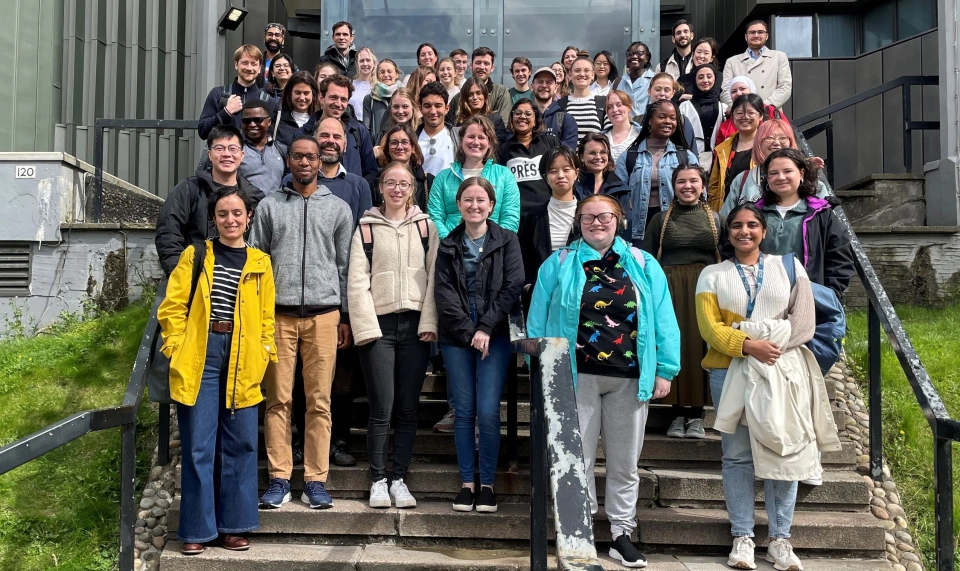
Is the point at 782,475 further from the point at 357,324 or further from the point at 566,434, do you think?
the point at 357,324

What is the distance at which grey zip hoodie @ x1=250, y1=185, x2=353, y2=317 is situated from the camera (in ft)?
15.9

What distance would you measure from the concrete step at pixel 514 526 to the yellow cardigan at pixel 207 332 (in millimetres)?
712

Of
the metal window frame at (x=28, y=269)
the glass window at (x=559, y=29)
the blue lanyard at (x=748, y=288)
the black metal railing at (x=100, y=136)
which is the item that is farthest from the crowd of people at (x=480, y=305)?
the glass window at (x=559, y=29)

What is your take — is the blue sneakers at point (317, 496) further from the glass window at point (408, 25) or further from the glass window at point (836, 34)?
the glass window at point (836, 34)

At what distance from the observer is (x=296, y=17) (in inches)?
567

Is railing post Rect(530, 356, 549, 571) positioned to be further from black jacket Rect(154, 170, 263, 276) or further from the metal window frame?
the metal window frame

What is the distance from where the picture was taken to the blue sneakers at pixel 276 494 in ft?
15.3

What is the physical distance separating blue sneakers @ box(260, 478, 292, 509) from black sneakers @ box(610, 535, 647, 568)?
1738mm

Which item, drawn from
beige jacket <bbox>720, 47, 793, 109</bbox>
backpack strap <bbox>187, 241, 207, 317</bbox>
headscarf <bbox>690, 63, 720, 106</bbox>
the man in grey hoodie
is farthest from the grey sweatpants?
beige jacket <bbox>720, 47, 793, 109</bbox>

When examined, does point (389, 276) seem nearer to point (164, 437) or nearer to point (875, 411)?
point (164, 437)

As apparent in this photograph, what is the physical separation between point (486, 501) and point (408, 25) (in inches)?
331

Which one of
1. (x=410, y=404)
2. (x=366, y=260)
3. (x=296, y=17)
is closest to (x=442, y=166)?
(x=366, y=260)

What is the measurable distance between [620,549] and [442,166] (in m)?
3.19

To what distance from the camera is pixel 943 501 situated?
3.79 metres
